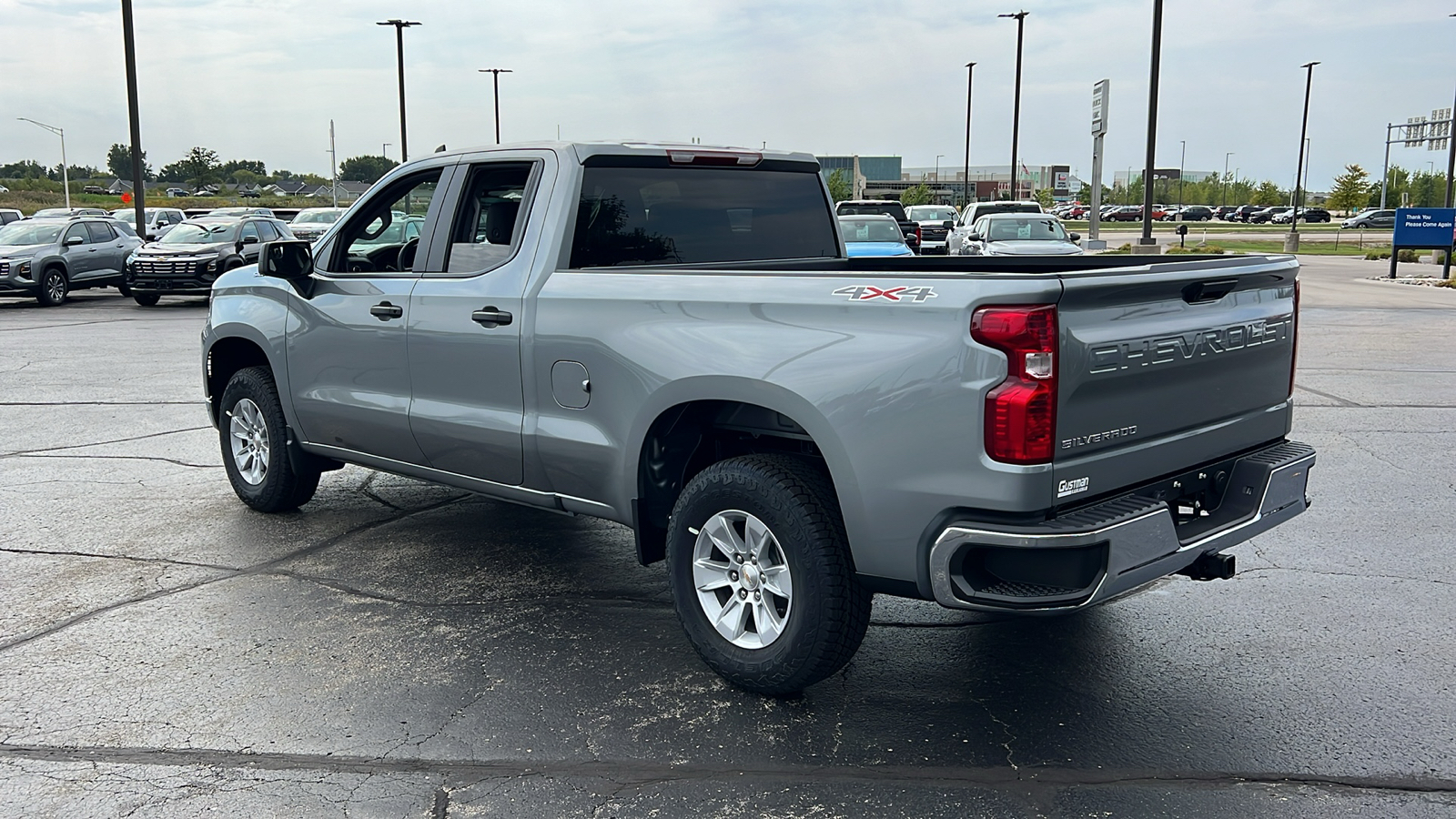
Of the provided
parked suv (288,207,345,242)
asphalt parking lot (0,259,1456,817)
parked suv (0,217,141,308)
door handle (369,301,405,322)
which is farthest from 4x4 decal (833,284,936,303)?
parked suv (288,207,345,242)

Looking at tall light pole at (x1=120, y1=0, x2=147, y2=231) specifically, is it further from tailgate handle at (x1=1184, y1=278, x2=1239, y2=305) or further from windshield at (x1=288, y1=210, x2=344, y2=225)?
Result: tailgate handle at (x1=1184, y1=278, x2=1239, y2=305)

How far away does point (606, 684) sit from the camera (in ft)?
14.5

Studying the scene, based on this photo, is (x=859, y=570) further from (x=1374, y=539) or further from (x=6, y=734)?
(x=1374, y=539)

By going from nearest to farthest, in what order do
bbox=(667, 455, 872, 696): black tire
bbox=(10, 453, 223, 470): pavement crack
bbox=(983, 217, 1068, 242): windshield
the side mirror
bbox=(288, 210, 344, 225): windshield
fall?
bbox=(667, 455, 872, 696): black tire < the side mirror < bbox=(10, 453, 223, 470): pavement crack < bbox=(983, 217, 1068, 242): windshield < bbox=(288, 210, 344, 225): windshield

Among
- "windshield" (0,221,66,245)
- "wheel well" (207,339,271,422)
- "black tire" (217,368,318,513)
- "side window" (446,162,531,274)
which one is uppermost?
"side window" (446,162,531,274)

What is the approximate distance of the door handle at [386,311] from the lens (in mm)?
5523

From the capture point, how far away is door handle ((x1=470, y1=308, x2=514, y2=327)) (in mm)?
4972

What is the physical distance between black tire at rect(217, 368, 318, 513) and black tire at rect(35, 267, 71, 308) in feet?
60.2

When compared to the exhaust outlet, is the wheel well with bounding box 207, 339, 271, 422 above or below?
above

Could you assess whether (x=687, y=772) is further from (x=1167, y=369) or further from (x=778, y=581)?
(x=1167, y=369)

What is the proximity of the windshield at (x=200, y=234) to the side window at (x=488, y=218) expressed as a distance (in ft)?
64.6

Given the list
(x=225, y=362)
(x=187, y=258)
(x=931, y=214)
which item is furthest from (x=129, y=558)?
(x=931, y=214)

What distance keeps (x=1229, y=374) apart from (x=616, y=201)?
2576 mm

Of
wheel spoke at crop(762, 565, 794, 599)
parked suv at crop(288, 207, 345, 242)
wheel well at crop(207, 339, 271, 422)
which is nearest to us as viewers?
wheel spoke at crop(762, 565, 794, 599)
